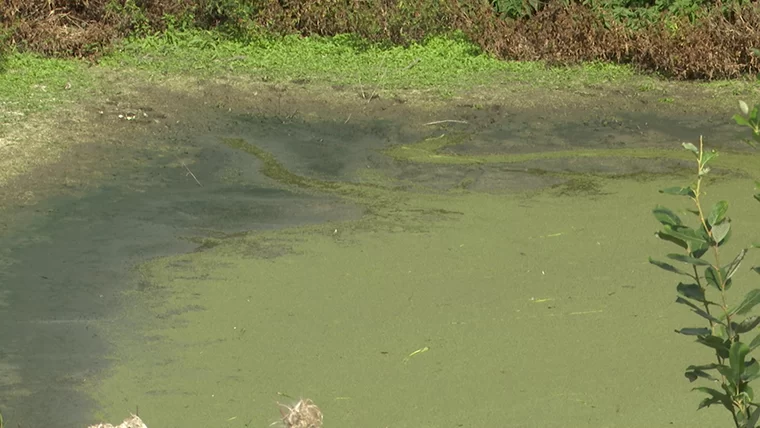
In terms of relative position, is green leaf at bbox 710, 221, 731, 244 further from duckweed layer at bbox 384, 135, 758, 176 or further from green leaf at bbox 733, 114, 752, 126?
duckweed layer at bbox 384, 135, 758, 176

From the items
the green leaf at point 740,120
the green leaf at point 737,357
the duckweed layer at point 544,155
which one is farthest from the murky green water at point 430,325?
the green leaf at point 740,120

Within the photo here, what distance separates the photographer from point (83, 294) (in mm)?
5422

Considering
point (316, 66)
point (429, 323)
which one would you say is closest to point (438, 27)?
point (316, 66)

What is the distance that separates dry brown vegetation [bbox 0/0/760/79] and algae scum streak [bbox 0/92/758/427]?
111 centimetres

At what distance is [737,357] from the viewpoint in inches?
86.9

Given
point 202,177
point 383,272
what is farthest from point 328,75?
point 383,272

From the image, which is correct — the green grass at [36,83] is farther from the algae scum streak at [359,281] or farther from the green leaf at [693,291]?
the green leaf at [693,291]

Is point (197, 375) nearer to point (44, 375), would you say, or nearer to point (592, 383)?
point (44, 375)

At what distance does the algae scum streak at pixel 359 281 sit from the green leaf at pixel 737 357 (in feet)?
7.11

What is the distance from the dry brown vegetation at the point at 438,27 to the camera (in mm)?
8648

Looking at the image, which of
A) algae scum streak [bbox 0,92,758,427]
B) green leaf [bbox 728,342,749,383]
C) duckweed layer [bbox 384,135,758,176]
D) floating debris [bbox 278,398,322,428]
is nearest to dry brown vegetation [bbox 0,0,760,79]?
algae scum streak [bbox 0,92,758,427]

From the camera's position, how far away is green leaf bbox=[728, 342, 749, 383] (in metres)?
2.20

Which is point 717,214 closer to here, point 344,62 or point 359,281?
point 359,281

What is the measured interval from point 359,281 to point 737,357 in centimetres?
346
